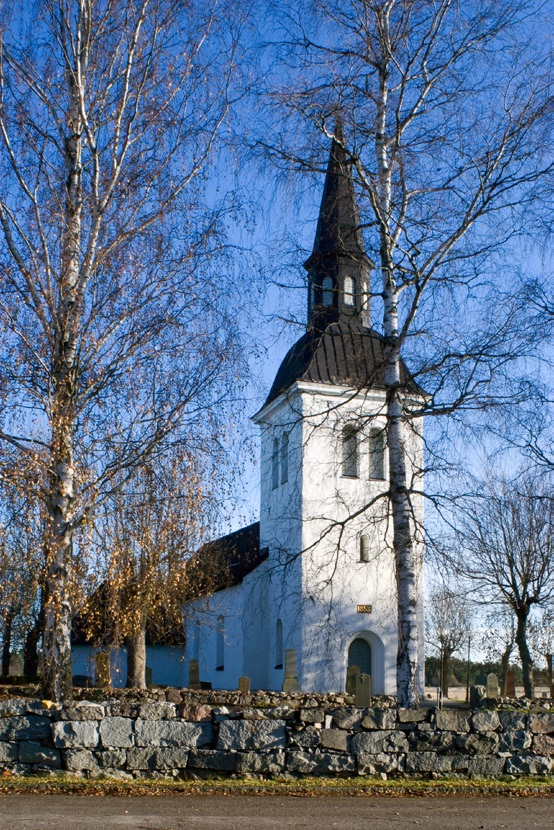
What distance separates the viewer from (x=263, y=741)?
9.41 meters

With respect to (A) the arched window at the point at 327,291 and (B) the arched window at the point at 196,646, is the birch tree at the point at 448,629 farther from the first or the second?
(A) the arched window at the point at 327,291

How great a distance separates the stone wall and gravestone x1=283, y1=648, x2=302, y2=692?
15362 mm

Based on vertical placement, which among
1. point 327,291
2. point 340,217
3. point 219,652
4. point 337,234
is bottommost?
point 219,652

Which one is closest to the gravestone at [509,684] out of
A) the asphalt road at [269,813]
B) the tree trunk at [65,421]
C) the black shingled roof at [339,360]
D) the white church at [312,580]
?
the white church at [312,580]

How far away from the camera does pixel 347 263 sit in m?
12.1

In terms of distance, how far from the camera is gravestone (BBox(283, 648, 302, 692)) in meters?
24.7

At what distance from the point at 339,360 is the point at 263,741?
19.0 m

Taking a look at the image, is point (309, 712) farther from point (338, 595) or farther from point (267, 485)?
point (267, 485)

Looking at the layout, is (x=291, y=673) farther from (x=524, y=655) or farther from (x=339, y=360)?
(x=339, y=360)

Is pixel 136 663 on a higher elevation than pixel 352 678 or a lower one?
higher

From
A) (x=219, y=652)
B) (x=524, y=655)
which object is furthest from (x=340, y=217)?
(x=219, y=652)

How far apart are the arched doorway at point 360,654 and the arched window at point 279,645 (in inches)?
94.5

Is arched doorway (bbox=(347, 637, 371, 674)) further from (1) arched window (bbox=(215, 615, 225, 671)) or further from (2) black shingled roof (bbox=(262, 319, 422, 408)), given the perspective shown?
(2) black shingled roof (bbox=(262, 319, 422, 408))

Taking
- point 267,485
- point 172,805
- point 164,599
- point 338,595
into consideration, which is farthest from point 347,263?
point 267,485
